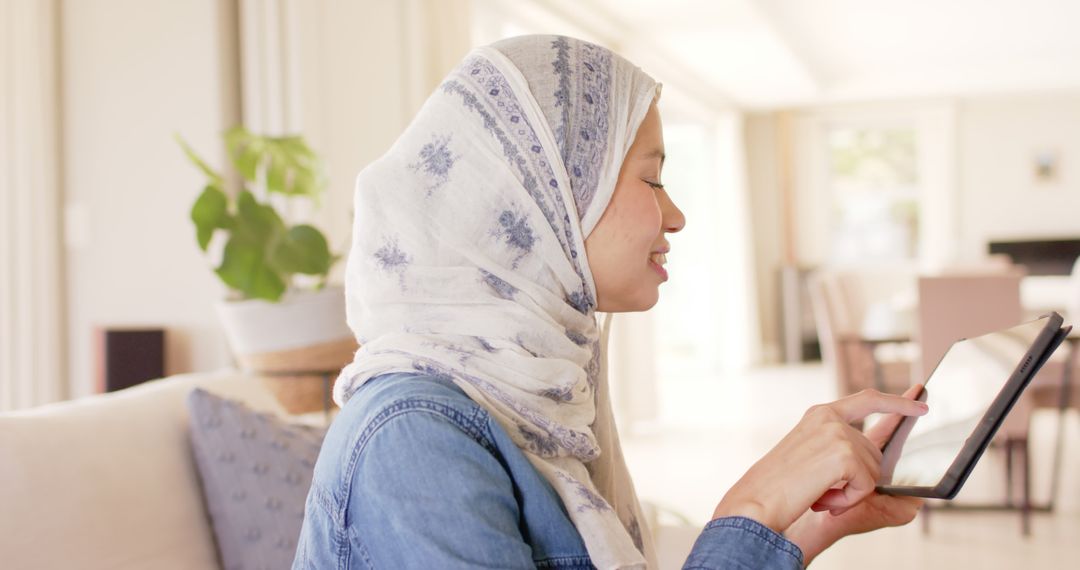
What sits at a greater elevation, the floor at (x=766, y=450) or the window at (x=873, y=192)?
the window at (x=873, y=192)

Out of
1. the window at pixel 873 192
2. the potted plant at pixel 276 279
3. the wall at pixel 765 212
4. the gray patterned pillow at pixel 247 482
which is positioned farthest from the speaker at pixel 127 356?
the window at pixel 873 192

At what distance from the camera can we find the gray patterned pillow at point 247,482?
4.65 ft

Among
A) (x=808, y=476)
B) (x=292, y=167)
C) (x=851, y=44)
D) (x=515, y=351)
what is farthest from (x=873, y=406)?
(x=851, y=44)

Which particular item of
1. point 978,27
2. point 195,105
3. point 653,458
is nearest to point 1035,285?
point 978,27

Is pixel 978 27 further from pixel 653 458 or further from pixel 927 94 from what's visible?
pixel 653 458

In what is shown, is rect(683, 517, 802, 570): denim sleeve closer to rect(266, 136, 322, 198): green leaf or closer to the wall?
rect(266, 136, 322, 198): green leaf

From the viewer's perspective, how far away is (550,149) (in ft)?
3.22

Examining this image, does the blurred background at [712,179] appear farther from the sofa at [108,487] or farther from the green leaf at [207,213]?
the sofa at [108,487]

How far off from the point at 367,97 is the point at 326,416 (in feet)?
4.15

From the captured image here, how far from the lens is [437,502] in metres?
0.77

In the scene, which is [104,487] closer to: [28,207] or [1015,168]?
[28,207]

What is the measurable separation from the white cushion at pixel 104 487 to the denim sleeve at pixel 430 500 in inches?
20.9

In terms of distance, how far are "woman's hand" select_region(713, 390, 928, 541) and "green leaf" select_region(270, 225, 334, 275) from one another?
1.41 meters

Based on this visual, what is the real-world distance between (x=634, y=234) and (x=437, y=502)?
39cm
